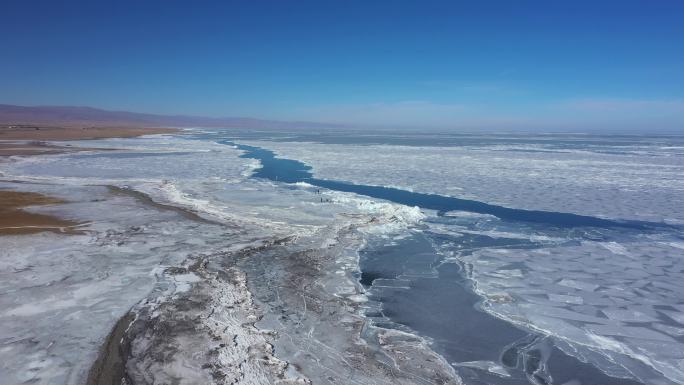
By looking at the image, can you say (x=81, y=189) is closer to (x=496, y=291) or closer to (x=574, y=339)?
(x=496, y=291)

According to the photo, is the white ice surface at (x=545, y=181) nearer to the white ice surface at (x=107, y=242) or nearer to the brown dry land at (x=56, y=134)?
the white ice surface at (x=107, y=242)

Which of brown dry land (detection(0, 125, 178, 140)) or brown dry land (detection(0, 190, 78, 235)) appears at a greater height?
brown dry land (detection(0, 125, 178, 140))

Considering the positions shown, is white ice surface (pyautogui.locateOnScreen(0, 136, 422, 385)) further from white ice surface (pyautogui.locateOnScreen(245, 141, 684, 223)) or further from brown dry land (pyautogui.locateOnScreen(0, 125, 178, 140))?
brown dry land (pyautogui.locateOnScreen(0, 125, 178, 140))

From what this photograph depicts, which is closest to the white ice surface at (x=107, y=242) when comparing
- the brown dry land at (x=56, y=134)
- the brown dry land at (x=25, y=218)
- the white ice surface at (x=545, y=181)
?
the brown dry land at (x=25, y=218)

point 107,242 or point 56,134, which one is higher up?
point 56,134

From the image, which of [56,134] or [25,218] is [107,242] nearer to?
[25,218]

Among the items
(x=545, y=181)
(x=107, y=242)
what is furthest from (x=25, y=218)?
(x=545, y=181)

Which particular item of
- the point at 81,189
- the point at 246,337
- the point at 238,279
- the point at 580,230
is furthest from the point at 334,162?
the point at 246,337

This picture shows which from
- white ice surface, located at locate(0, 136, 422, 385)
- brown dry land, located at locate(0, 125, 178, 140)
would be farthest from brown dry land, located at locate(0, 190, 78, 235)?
brown dry land, located at locate(0, 125, 178, 140)

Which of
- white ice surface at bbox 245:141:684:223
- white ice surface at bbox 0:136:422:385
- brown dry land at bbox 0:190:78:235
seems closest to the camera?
white ice surface at bbox 0:136:422:385
